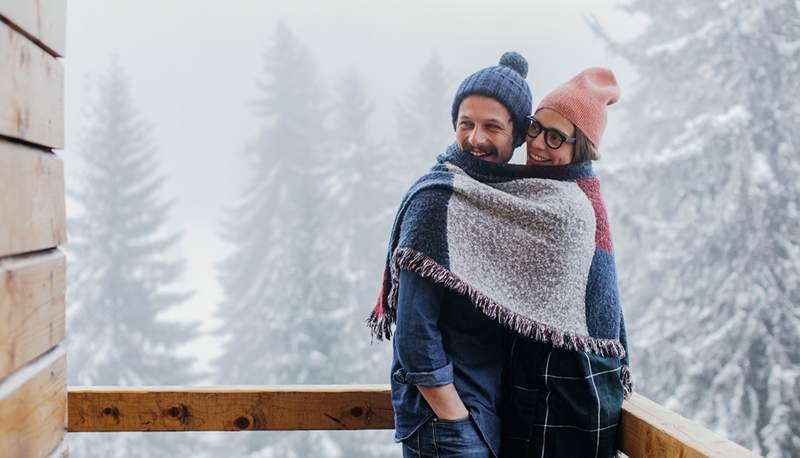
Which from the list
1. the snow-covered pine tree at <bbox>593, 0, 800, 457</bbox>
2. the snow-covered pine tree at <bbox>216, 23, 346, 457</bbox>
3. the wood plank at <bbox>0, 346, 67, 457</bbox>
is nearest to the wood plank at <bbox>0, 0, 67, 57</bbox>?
the wood plank at <bbox>0, 346, 67, 457</bbox>

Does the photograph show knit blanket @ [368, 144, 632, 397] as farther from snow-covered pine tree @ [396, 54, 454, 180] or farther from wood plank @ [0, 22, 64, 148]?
snow-covered pine tree @ [396, 54, 454, 180]

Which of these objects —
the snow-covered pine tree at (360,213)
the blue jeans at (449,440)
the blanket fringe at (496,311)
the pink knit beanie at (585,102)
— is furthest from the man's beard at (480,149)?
the snow-covered pine tree at (360,213)

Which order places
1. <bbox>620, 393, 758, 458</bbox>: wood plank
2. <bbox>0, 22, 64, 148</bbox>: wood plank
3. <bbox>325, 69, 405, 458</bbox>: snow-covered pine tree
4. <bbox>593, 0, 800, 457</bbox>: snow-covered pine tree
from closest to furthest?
<bbox>0, 22, 64, 148</bbox>: wood plank
<bbox>620, 393, 758, 458</bbox>: wood plank
<bbox>593, 0, 800, 457</bbox>: snow-covered pine tree
<bbox>325, 69, 405, 458</bbox>: snow-covered pine tree

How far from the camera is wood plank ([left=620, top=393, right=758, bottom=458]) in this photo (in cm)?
111

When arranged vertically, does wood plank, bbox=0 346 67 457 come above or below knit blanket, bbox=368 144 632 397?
below

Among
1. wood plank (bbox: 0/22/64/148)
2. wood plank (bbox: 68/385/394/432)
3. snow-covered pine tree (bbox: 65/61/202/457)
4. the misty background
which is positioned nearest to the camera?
wood plank (bbox: 0/22/64/148)

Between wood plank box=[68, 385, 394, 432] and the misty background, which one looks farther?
the misty background

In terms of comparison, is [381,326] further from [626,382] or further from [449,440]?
[626,382]

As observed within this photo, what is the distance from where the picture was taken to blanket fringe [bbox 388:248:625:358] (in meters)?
1.25

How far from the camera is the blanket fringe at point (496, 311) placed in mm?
1247

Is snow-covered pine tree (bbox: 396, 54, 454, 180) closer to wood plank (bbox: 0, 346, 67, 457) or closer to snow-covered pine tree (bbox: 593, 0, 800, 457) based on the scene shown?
snow-covered pine tree (bbox: 593, 0, 800, 457)

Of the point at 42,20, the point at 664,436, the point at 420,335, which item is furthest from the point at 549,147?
the point at 42,20

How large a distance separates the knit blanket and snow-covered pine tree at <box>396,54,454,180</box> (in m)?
12.1

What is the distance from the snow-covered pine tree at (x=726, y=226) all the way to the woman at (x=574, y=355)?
6.15 metres
